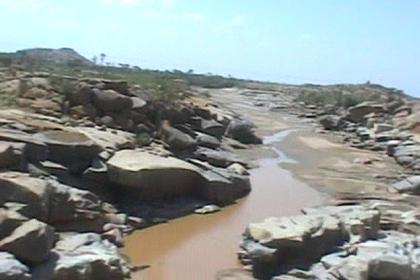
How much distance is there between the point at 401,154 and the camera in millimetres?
28031

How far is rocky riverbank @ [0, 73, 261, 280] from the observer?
1001cm

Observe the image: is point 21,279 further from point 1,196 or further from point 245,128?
point 245,128

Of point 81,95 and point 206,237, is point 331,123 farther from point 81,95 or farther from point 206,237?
point 206,237

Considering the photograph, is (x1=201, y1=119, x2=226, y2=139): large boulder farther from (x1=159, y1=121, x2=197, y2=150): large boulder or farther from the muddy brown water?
the muddy brown water

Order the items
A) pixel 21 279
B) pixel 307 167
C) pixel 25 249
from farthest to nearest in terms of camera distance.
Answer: pixel 307 167 < pixel 25 249 < pixel 21 279

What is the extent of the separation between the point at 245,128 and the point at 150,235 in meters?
16.6

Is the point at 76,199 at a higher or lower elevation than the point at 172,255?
higher

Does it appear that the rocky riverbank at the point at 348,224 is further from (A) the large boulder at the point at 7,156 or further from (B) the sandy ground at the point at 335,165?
(A) the large boulder at the point at 7,156

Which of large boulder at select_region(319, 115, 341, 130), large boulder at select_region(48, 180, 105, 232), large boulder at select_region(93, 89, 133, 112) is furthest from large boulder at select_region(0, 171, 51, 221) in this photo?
large boulder at select_region(319, 115, 341, 130)

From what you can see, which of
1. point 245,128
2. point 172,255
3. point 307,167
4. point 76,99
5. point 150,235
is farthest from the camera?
point 245,128

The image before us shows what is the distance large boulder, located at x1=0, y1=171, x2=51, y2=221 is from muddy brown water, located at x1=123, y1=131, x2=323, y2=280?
6.64ft

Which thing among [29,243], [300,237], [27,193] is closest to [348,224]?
[300,237]

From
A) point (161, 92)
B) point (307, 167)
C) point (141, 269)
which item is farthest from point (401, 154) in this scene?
point (141, 269)

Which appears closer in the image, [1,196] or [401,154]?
[1,196]
